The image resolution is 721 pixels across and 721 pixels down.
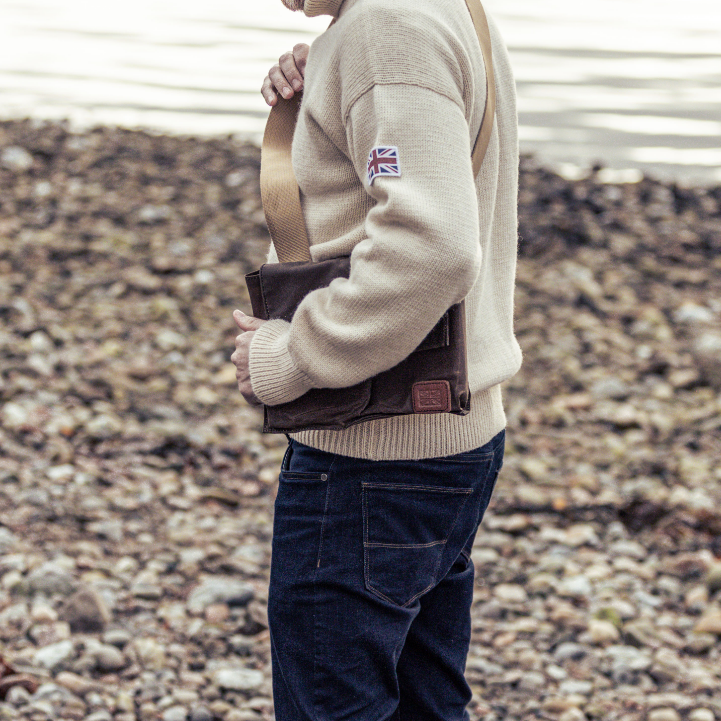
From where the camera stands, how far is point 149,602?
2863 millimetres

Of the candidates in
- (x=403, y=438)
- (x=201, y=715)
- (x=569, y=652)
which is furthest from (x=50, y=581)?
(x=403, y=438)

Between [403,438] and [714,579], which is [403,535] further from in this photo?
[714,579]

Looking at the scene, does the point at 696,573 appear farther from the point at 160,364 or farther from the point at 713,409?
the point at 160,364

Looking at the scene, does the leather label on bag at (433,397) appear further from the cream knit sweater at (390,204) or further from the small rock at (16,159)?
the small rock at (16,159)

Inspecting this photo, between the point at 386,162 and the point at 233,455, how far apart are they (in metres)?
2.49

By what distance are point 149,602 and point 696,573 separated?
1.62 metres

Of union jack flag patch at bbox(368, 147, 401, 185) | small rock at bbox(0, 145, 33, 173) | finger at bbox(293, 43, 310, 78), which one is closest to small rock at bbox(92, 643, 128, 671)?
finger at bbox(293, 43, 310, 78)

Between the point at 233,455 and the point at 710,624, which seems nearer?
the point at 710,624

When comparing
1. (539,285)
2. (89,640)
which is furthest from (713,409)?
(89,640)

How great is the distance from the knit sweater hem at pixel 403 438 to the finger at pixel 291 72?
1.90 feet

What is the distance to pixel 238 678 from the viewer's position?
8.42ft

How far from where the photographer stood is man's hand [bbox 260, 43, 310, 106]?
167cm

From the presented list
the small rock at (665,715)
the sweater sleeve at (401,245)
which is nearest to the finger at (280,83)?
the sweater sleeve at (401,245)

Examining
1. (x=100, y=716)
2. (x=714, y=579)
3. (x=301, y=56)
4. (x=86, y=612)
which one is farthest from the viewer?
(x=714, y=579)
